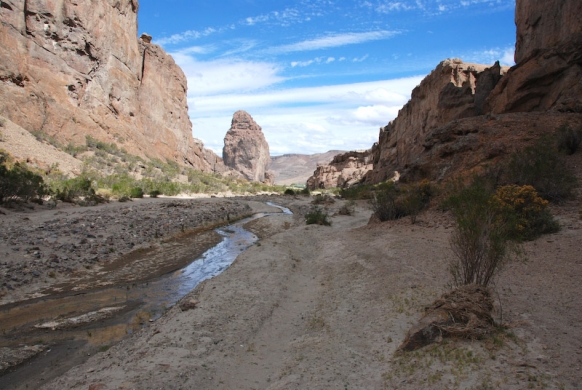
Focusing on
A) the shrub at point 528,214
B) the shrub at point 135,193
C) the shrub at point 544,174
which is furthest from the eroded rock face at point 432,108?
the shrub at point 135,193

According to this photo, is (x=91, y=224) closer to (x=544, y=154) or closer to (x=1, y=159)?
(x=1, y=159)

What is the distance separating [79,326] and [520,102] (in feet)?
71.7

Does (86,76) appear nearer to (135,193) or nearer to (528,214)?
(135,193)

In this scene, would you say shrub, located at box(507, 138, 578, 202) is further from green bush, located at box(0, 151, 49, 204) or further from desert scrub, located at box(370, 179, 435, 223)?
green bush, located at box(0, 151, 49, 204)

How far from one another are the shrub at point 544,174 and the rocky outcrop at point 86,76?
34927mm

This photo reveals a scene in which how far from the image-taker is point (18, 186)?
54.1ft

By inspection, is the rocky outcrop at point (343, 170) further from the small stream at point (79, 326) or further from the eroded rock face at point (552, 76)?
the small stream at point (79, 326)

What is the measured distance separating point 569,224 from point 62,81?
149 feet

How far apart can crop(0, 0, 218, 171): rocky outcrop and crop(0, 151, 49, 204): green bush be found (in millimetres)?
16630

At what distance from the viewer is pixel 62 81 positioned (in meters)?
40.3

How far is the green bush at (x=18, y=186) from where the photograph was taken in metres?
15.9

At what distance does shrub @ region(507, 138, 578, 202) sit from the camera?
10.8 metres

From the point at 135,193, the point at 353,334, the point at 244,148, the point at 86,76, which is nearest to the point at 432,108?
the point at 135,193

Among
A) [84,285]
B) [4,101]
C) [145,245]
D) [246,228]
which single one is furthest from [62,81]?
[84,285]
